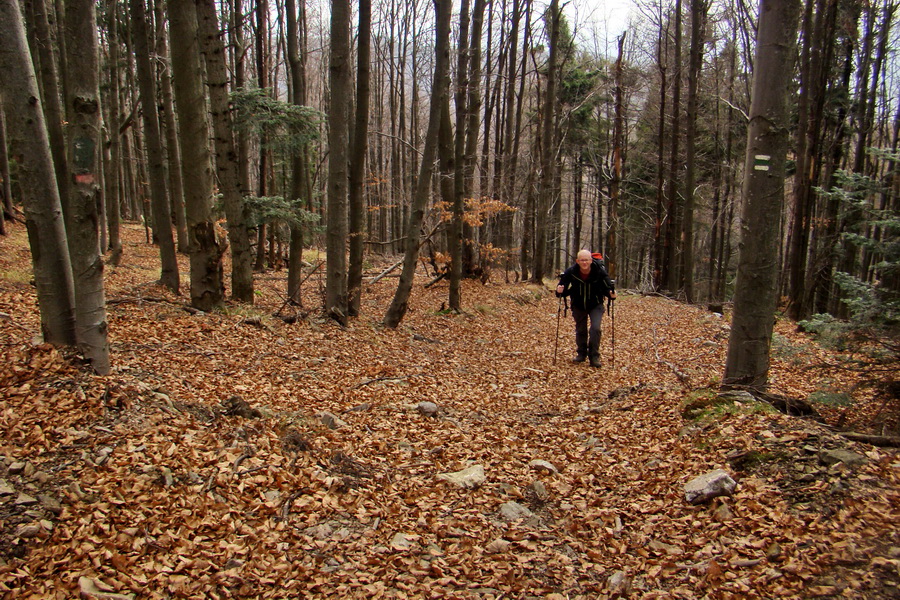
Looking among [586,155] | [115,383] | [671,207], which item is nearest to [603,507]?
[115,383]

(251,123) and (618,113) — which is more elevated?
(618,113)

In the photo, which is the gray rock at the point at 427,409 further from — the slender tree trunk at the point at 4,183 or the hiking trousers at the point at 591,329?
the slender tree trunk at the point at 4,183

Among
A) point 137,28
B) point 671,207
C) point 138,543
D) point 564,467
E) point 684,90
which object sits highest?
point 684,90

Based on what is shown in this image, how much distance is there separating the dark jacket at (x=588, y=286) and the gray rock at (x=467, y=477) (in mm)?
4822

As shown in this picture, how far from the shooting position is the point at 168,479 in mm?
3453

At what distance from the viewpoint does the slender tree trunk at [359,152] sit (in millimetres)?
9195

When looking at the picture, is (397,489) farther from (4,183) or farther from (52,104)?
(4,183)

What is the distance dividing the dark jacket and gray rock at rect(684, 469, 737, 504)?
5.22 m

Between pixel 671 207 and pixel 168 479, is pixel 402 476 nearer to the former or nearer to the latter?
pixel 168 479

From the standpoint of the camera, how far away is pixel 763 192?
15.7 ft

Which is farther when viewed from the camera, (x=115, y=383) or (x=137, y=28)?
(x=137, y=28)

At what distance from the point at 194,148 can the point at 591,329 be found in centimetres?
701

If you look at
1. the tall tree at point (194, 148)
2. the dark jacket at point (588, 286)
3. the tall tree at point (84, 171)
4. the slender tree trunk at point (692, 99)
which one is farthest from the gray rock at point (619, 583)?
the slender tree trunk at point (692, 99)

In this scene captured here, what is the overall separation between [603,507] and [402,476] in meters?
1.62
